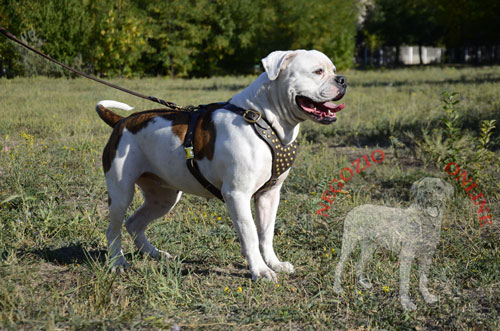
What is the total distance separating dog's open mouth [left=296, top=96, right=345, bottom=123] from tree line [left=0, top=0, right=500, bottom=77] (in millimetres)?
18027

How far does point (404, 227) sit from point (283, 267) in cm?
101

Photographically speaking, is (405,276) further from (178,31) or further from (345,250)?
(178,31)

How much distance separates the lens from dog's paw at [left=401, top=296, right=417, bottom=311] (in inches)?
123

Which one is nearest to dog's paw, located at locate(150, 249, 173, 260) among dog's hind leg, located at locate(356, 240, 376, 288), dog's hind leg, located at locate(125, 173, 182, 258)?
dog's hind leg, located at locate(125, 173, 182, 258)

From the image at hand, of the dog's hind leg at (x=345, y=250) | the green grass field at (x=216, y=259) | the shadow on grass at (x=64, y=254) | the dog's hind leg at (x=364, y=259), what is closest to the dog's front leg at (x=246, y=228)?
the green grass field at (x=216, y=259)

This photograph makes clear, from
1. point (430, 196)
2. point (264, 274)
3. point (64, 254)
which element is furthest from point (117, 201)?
point (430, 196)

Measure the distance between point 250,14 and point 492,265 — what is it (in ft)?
81.2

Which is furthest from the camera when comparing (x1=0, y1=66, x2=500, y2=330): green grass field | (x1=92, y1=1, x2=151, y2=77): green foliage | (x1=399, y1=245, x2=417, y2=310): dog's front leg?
(x1=92, y1=1, x2=151, y2=77): green foliage

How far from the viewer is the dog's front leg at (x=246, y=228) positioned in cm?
337

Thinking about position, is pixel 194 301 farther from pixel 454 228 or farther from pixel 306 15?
pixel 306 15

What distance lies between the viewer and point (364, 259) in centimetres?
384

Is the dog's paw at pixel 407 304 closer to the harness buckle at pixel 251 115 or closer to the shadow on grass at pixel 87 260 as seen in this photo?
the shadow on grass at pixel 87 260

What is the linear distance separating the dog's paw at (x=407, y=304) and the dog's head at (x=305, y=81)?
4.09ft

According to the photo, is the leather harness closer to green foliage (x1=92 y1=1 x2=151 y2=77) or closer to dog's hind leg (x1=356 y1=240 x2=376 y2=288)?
dog's hind leg (x1=356 y1=240 x2=376 y2=288)
